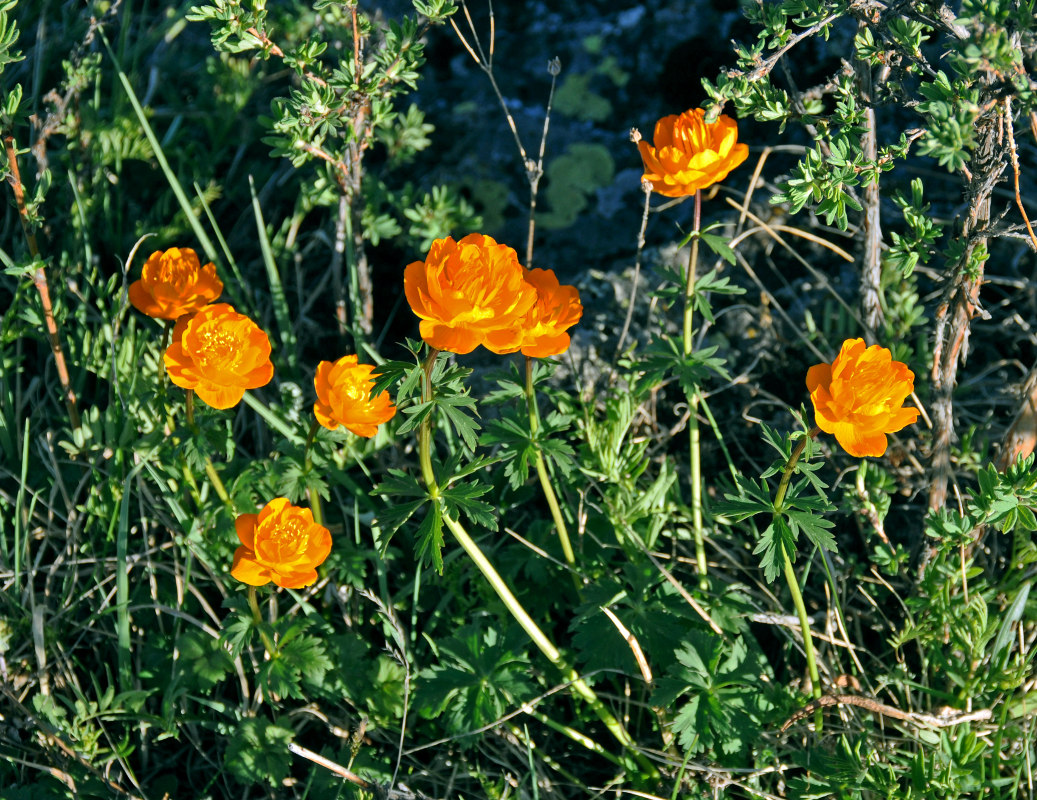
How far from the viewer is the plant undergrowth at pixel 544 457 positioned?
6.32 ft

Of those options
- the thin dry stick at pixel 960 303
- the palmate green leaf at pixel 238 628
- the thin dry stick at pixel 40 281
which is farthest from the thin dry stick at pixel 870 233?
the thin dry stick at pixel 40 281

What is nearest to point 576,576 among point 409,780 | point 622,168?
point 409,780

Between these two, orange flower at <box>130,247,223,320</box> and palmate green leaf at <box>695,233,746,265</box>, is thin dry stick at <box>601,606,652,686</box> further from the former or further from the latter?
orange flower at <box>130,247,223,320</box>

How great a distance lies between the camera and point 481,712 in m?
2.13

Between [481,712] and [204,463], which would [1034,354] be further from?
[204,463]

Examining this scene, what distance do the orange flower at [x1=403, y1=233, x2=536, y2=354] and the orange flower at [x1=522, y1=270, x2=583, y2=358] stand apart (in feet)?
0.63

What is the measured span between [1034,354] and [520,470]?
1872mm

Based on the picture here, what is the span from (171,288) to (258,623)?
82 centimetres

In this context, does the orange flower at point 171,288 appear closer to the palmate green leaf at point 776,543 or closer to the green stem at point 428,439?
the green stem at point 428,439

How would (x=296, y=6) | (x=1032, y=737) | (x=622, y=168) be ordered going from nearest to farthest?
(x=1032, y=737)
(x=622, y=168)
(x=296, y=6)

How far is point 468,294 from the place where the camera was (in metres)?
1.55

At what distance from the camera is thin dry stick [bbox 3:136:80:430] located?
90.5 inches

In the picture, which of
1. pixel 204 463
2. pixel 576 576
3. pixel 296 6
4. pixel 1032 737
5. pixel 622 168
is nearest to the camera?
pixel 1032 737

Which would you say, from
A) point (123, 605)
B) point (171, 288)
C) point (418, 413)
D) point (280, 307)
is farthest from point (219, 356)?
point (280, 307)
